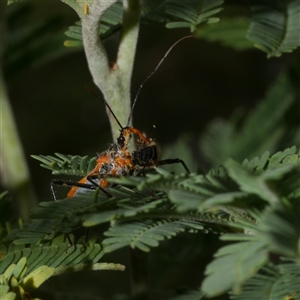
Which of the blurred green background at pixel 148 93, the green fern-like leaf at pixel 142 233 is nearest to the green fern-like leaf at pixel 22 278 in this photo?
the green fern-like leaf at pixel 142 233

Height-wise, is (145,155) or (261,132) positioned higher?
(145,155)

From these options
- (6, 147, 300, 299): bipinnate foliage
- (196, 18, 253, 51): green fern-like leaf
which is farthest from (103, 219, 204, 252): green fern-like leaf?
(196, 18, 253, 51): green fern-like leaf

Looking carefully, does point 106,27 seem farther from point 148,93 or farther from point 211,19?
point 148,93

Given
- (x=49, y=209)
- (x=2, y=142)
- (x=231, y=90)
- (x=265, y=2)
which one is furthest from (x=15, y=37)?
(x=231, y=90)

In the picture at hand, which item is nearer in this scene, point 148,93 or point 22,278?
point 22,278

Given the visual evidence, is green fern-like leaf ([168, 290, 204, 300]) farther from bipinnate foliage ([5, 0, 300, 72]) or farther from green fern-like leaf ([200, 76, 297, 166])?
green fern-like leaf ([200, 76, 297, 166])

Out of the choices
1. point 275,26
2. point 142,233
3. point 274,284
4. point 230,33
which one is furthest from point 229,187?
point 230,33
